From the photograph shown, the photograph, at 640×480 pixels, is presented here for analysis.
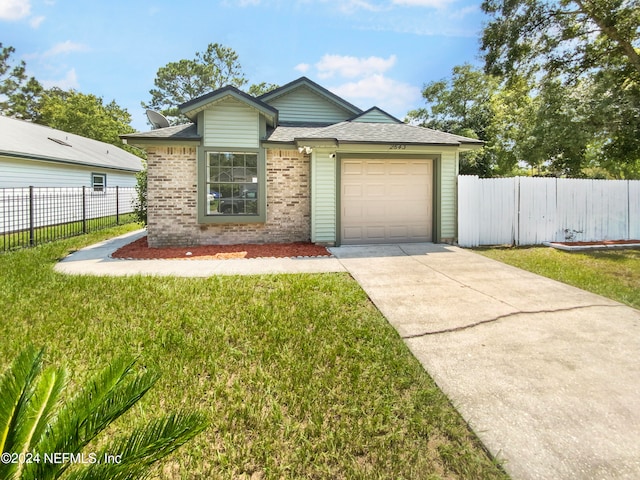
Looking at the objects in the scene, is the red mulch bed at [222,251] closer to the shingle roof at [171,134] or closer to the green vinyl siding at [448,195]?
the shingle roof at [171,134]

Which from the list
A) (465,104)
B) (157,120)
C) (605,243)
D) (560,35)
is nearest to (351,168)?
(157,120)

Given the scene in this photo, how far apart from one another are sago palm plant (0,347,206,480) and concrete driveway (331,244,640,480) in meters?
2.15

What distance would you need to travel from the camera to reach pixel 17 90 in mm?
34281

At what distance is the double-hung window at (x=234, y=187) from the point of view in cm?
903

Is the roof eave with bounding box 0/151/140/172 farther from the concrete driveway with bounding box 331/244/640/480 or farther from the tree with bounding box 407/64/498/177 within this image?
the tree with bounding box 407/64/498/177

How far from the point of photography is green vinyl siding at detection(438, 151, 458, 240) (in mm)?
9500

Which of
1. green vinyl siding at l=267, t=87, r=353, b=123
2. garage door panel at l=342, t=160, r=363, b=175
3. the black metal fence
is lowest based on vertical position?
the black metal fence

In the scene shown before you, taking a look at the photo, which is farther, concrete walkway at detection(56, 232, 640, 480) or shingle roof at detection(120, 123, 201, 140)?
shingle roof at detection(120, 123, 201, 140)

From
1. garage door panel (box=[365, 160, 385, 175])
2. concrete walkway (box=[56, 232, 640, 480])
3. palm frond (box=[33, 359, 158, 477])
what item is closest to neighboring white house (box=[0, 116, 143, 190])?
concrete walkway (box=[56, 232, 640, 480])

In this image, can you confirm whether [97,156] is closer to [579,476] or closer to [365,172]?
[365,172]

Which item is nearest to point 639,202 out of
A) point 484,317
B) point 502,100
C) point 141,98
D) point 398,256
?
point 398,256

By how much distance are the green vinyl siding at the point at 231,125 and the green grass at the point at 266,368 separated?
4.93 meters

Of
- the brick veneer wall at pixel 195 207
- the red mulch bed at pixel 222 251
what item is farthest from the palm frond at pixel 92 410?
the brick veneer wall at pixel 195 207

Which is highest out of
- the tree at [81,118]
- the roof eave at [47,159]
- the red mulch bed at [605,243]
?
the tree at [81,118]
